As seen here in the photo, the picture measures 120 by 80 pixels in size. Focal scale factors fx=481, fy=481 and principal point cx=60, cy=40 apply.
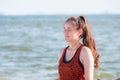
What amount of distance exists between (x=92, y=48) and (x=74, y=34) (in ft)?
0.83

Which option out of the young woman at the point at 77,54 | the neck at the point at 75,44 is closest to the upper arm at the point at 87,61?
the young woman at the point at 77,54

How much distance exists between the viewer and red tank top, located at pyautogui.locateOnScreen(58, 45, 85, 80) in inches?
190

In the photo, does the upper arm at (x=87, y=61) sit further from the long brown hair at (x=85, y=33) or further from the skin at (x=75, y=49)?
the long brown hair at (x=85, y=33)

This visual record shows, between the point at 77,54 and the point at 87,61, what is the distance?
0.48 feet

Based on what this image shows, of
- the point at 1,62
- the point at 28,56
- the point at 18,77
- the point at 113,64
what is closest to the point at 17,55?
the point at 28,56

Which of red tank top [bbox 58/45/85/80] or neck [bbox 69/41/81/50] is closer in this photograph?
red tank top [bbox 58/45/85/80]

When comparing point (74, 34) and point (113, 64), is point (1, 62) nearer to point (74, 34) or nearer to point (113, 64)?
point (113, 64)

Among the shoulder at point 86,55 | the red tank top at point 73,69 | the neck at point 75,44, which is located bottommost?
the red tank top at point 73,69

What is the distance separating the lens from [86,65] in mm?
4777

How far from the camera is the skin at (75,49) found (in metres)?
4.78

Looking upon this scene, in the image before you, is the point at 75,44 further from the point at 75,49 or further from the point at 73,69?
the point at 73,69

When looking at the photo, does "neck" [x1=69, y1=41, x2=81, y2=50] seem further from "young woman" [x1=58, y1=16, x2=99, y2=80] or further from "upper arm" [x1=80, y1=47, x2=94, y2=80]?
"upper arm" [x1=80, y1=47, x2=94, y2=80]

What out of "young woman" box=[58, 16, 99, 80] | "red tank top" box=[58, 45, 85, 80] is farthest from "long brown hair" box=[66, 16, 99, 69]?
"red tank top" box=[58, 45, 85, 80]

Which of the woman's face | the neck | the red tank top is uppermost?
the woman's face
